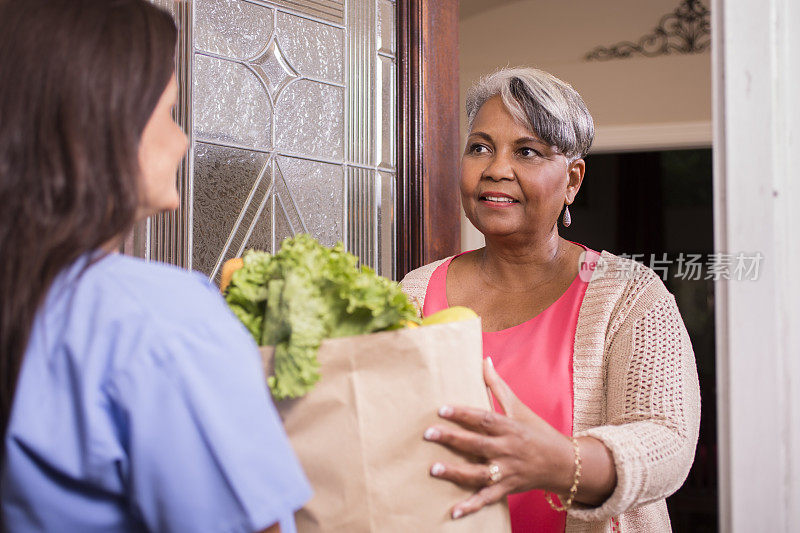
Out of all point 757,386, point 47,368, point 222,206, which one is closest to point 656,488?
point 757,386

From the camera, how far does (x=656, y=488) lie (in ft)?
3.81

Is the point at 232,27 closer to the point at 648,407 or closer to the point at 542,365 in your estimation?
the point at 542,365

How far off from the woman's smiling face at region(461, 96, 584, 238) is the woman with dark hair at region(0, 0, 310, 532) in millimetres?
889

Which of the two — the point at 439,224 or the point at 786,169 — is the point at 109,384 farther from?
the point at 439,224

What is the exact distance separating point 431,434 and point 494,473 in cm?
12

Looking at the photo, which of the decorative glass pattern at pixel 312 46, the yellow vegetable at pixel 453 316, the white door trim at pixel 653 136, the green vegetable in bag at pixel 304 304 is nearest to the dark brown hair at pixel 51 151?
the green vegetable in bag at pixel 304 304

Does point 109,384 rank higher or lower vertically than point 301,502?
higher

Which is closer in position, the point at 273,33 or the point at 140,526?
the point at 140,526

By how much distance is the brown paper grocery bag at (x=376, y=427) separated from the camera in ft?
2.97

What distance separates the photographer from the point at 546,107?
1510 mm

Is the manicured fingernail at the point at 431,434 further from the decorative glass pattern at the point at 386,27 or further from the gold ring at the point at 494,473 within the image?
the decorative glass pattern at the point at 386,27

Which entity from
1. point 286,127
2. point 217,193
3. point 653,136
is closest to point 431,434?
point 217,193

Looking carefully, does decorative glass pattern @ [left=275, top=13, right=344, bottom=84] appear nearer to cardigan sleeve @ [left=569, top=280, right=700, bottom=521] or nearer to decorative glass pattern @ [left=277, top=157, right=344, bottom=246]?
decorative glass pattern @ [left=277, top=157, right=344, bottom=246]

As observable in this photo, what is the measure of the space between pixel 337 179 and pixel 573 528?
891 mm
